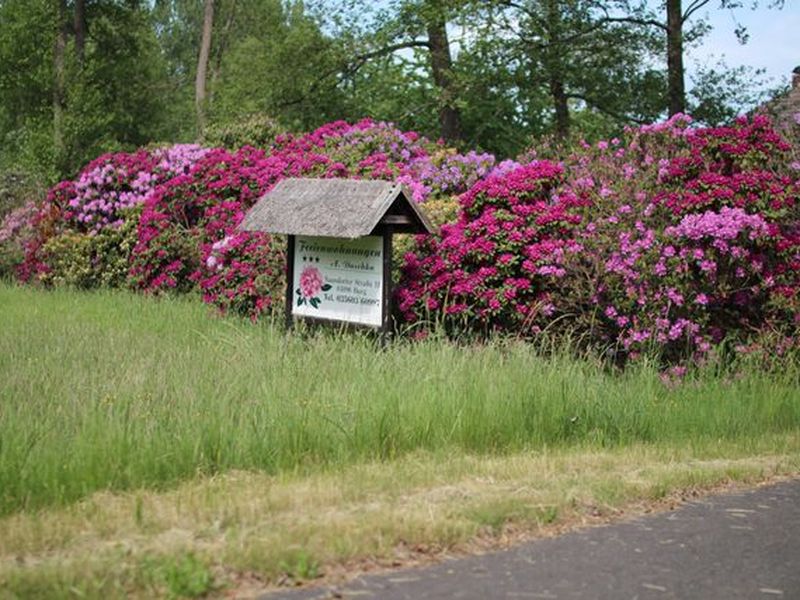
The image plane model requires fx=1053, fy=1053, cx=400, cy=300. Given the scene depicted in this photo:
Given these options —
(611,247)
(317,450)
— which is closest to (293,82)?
(611,247)

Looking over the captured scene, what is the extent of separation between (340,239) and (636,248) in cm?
344

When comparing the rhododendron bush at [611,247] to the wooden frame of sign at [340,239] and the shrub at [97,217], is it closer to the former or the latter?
the wooden frame of sign at [340,239]

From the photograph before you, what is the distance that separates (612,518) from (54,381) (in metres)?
5.00

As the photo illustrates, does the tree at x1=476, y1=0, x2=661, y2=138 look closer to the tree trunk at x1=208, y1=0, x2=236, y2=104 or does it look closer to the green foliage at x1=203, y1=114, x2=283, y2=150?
the green foliage at x1=203, y1=114, x2=283, y2=150

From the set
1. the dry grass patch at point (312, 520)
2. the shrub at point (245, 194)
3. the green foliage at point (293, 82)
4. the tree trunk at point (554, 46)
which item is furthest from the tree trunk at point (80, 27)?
the dry grass patch at point (312, 520)

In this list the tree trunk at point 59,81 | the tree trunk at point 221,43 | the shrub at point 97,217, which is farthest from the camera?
the tree trunk at point 221,43

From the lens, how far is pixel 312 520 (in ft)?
19.2

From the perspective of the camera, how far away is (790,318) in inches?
439

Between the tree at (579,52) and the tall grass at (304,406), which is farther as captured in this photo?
the tree at (579,52)

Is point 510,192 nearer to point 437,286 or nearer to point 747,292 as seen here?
point 437,286

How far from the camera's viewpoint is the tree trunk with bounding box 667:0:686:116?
22914 mm

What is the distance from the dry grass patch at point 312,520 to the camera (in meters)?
5.00

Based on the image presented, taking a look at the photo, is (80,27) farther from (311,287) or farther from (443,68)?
(311,287)

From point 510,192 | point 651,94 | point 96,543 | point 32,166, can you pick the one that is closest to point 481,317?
point 510,192
